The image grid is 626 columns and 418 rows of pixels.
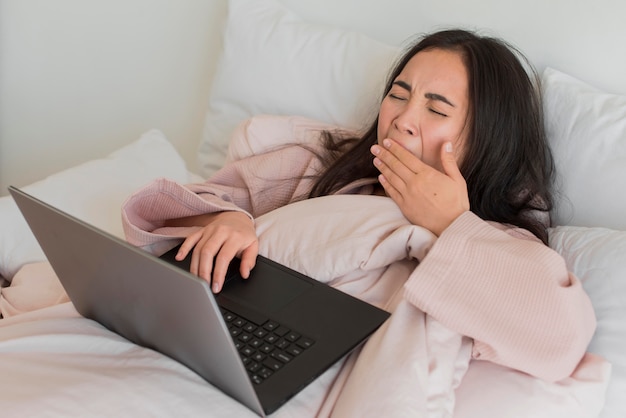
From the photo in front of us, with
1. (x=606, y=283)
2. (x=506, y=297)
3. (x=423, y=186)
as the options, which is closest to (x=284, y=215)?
(x=423, y=186)

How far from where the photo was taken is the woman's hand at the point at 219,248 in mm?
1135

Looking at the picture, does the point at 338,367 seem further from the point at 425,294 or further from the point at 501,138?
the point at 501,138

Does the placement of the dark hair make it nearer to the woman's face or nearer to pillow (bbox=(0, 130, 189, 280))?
the woman's face

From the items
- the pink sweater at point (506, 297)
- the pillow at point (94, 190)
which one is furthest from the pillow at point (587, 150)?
the pillow at point (94, 190)

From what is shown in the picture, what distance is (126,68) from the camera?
2070mm

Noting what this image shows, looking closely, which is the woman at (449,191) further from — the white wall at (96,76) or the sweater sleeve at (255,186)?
the white wall at (96,76)

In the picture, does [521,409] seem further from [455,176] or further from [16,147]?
[16,147]

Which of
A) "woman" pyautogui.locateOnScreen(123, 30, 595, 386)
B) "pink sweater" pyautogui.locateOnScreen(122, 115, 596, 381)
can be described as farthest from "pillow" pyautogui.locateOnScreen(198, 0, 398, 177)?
"pink sweater" pyautogui.locateOnScreen(122, 115, 596, 381)

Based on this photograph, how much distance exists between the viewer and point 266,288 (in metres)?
1.11

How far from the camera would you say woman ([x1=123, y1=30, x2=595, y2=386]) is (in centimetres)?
101

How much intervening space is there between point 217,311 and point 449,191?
1.78 ft

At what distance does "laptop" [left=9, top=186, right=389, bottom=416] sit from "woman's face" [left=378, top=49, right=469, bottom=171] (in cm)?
33

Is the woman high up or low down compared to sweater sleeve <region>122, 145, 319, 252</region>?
up

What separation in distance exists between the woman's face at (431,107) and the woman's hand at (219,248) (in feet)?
1.05
